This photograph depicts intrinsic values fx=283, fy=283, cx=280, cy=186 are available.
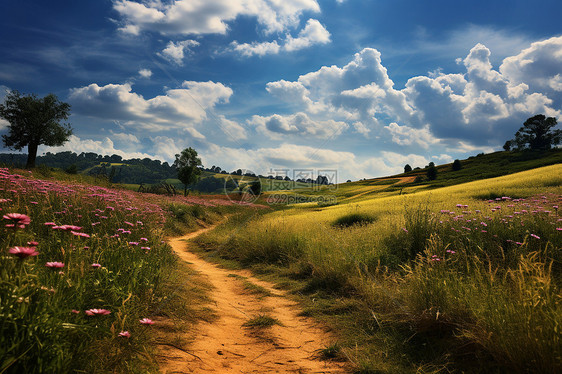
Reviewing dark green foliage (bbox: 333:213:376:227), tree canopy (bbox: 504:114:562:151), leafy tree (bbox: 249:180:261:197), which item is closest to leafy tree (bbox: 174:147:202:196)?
leafy tree (bbox: 249:180:261:197)

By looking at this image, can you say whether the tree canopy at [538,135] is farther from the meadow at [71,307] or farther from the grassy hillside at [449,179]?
the meadow at [71,307]

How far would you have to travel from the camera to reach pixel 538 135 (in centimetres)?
6406

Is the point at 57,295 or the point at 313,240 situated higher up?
the point at 57,295

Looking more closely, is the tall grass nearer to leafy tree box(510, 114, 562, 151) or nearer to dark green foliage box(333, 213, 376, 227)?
dark green foliage box(333, 213, 376, 227)

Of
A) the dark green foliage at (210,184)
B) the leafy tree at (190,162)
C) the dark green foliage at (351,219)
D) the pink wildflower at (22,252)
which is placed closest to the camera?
the pink wildflower at (22,252)

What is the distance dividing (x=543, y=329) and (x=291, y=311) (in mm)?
3688

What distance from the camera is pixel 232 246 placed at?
11.0m

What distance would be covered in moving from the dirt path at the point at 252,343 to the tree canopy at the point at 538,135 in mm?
82259

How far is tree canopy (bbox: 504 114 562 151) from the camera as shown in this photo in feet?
203

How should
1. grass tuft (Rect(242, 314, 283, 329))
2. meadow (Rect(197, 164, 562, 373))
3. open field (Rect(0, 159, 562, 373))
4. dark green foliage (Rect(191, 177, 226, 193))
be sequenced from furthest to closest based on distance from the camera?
1. dark green foliage (Rect(191, 177, 226, 193))
2. grass tuft (Rect(242, 314, 283, 329))
3. meadow (Rect(197, 164, 562, 373))
4. open field (Rect(0, 159, 562, 373))

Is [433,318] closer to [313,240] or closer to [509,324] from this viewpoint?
[509,324]

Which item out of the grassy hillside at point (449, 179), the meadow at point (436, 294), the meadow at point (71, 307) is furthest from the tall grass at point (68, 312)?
the grassy hillside at point (449, 179)

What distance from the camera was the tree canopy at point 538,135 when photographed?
62.0m

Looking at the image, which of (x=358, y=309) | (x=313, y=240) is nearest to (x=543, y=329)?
(x=358, y=309)
